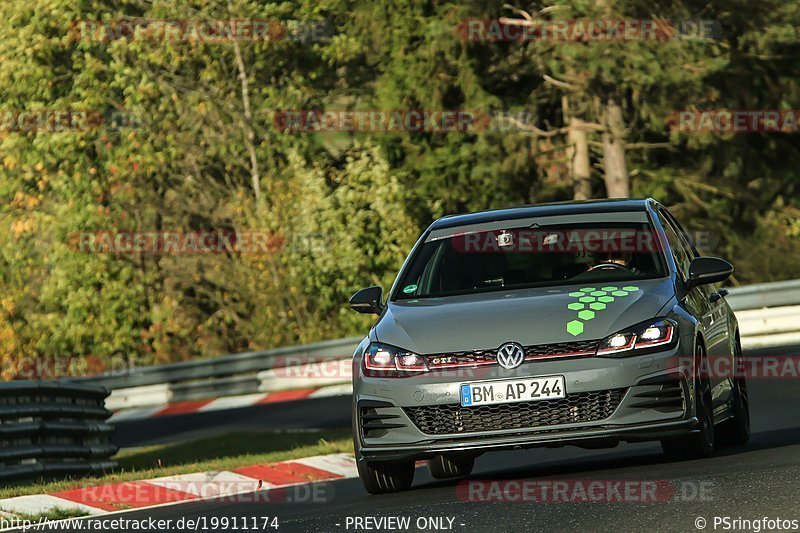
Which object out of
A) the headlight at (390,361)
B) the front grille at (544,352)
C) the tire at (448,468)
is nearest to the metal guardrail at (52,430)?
the tire at (448,468)

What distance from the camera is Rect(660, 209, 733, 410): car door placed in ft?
32.9

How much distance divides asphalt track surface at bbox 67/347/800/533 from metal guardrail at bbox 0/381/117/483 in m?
2.25

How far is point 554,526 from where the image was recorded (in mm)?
7477

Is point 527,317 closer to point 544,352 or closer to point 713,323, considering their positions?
point 544,352

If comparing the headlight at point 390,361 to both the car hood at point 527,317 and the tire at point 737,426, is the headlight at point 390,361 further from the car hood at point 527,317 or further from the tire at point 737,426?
the tire at point 737,426

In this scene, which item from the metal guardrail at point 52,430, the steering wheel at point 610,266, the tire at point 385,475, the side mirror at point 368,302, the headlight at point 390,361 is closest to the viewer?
the headlight at point 390,361

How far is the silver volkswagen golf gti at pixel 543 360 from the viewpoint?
29.5ft

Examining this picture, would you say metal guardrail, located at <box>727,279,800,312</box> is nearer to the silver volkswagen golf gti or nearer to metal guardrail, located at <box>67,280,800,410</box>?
metal guardrail, located at <box>67,280,800,410</box>

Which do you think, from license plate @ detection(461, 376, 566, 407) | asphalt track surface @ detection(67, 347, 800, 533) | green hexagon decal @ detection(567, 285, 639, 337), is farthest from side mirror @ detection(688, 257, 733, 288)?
license plate @ detection(461, 376, 566, 407)

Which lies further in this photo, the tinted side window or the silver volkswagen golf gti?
the tinted side window

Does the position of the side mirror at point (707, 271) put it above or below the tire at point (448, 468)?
above

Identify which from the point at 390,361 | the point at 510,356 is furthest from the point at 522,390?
the point at 390,361

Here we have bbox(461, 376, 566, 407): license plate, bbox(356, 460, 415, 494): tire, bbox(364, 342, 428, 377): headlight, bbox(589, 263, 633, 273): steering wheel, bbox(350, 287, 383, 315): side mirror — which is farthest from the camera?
bbox(350, 287, 383, 315): side mirror

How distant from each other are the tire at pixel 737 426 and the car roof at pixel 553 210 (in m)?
1.41
